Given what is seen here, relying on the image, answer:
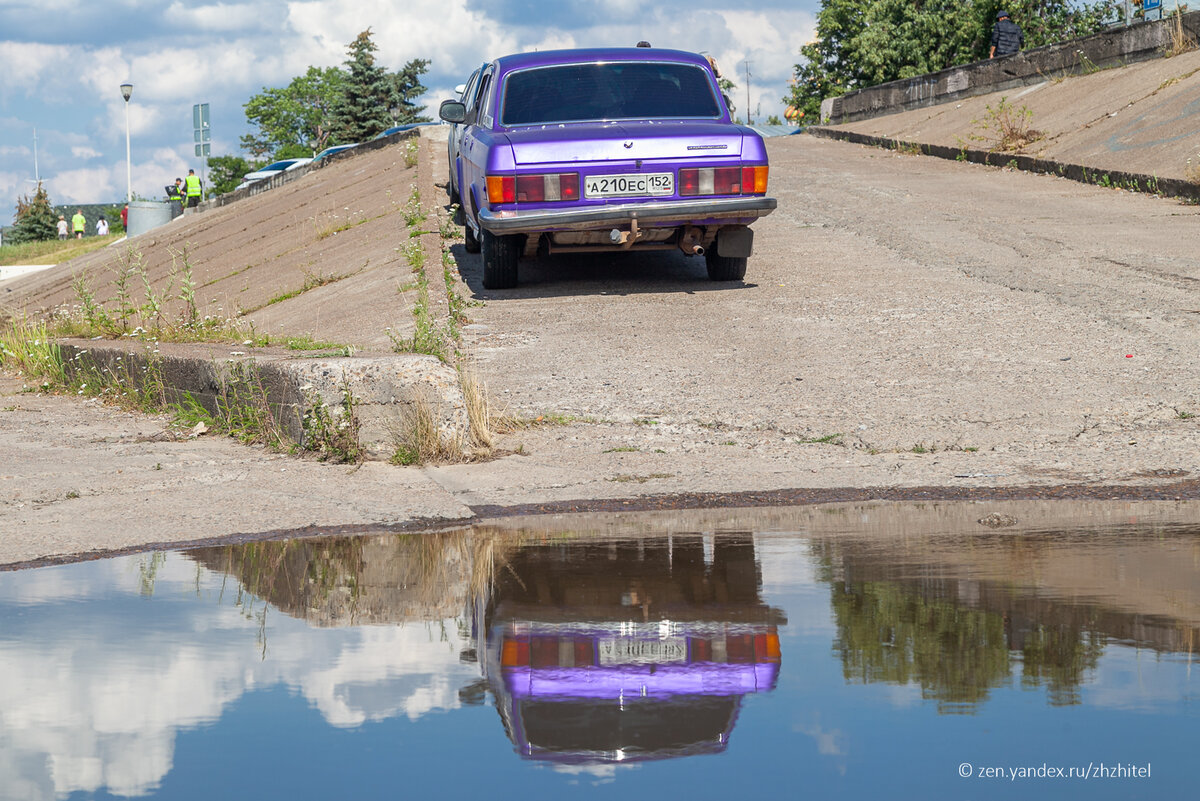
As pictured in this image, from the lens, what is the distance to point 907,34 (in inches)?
1913

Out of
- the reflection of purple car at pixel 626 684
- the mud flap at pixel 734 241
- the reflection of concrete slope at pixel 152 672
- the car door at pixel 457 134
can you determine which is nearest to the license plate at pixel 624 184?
the mud flap at pixel 734 241

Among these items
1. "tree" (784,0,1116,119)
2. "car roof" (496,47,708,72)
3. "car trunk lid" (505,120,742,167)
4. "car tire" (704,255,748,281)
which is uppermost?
→ "tree" (784,0,1116,119)

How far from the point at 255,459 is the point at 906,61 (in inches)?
1820

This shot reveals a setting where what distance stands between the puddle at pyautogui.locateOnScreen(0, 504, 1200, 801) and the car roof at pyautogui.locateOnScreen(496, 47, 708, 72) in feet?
21.6

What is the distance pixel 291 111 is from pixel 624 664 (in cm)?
10829

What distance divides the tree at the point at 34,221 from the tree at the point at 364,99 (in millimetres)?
15408

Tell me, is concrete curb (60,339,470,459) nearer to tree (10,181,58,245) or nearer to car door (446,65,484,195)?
car door (446,65,484,195)

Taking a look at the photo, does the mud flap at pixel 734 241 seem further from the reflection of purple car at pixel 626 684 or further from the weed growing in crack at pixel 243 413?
the reflection of purple car at pixel 626 684

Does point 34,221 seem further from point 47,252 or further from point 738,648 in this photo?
point 738,648

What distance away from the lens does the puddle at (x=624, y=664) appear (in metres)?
2.92

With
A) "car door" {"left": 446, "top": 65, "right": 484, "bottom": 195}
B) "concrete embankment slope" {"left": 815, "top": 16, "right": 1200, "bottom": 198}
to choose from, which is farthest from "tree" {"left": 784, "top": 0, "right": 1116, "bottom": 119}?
"car door" {"left": 446, "top": 65, "right": 484, "bottom": 195}

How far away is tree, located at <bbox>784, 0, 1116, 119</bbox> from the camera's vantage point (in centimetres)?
4263

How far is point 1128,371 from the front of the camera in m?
7.85

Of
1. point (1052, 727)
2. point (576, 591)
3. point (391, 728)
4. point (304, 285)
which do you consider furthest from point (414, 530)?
point (304, 285)
